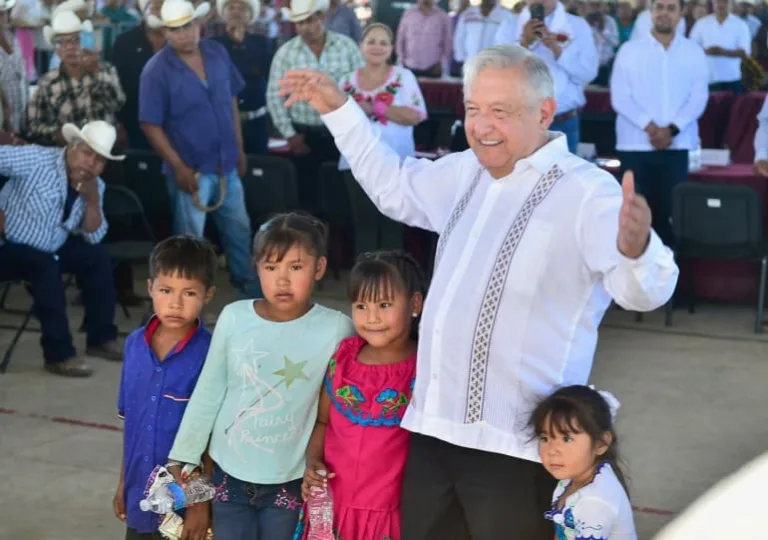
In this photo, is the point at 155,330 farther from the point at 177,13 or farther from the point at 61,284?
the point at 177,13

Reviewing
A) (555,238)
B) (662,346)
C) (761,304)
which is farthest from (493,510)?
(761,304)

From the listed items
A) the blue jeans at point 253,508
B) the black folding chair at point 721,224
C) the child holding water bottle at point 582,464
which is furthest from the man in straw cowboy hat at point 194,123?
the child holding water bottle at point 582,464

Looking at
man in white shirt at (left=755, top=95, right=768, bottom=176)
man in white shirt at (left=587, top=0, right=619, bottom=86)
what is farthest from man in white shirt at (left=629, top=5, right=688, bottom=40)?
man in white shirt at (left=587, top=0, right=619, bottom=86)

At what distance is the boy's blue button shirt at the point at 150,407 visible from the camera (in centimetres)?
324

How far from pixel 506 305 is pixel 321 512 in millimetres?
711

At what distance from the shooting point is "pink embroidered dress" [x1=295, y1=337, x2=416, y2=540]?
2.93 meters

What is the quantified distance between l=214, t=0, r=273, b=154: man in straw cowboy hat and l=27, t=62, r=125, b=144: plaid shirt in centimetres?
148

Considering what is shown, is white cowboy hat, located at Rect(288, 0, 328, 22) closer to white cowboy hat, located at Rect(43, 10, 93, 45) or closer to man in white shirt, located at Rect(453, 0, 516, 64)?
white cowboy hat, located at Rect(43, 10, 93, 45)

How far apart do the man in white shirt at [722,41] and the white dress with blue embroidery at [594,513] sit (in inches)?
432

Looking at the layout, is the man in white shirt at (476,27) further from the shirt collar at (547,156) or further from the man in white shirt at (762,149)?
the shirt collar at (547,156)

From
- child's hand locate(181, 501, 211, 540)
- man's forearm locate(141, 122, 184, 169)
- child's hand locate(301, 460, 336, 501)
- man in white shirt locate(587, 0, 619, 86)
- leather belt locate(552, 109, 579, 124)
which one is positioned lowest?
man in white shirt locate(587, 0, 619, 86)

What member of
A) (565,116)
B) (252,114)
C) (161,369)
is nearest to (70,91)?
(252,114)

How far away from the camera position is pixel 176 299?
3.29 m

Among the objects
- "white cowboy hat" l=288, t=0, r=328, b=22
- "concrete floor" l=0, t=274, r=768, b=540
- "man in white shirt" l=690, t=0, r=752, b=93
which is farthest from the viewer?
"man in white shirt" l=690, t=0, r=752, b=93
